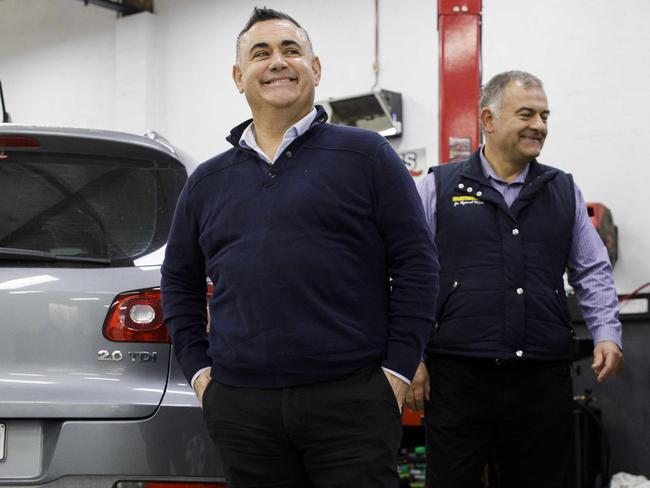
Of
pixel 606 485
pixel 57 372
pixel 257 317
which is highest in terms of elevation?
pixel 257 317

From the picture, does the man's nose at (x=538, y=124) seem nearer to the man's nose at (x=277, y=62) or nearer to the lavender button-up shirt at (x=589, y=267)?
the lavender button-up shirt at (x=589, y=267)

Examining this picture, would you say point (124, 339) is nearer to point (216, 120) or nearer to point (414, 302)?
point (414, 302)

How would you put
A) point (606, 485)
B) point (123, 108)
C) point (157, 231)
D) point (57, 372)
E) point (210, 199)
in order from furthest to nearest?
point (123, 108), point (606, 485), point (157, 231), point (57, 372), point (210, 199)

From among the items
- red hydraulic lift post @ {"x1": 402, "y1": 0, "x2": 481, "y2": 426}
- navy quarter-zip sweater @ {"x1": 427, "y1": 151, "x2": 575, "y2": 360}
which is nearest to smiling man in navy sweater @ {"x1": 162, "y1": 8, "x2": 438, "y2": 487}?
navy quarter-zip sweater @ {"x1": 427, "y1": 151, "x2": 575, "y2": 360}

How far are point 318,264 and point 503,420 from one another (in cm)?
98

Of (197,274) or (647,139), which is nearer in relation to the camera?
(197,274)

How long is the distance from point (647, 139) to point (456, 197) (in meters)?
3.69

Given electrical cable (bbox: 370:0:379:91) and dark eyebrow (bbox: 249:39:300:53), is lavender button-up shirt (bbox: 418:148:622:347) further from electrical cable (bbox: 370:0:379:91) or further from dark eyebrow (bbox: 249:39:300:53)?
electrical cable (bbox: 370:0:379:91)

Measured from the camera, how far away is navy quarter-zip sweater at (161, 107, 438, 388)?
5.68 ft

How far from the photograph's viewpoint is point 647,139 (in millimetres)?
5859

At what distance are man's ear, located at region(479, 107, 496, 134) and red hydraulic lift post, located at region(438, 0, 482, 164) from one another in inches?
54.0

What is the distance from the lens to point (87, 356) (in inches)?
86.1

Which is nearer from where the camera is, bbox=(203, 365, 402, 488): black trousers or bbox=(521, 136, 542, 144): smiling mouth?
bbox=(203, 365, 402, 488): black trousers

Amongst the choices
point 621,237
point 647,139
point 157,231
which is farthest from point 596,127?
point 157,231
